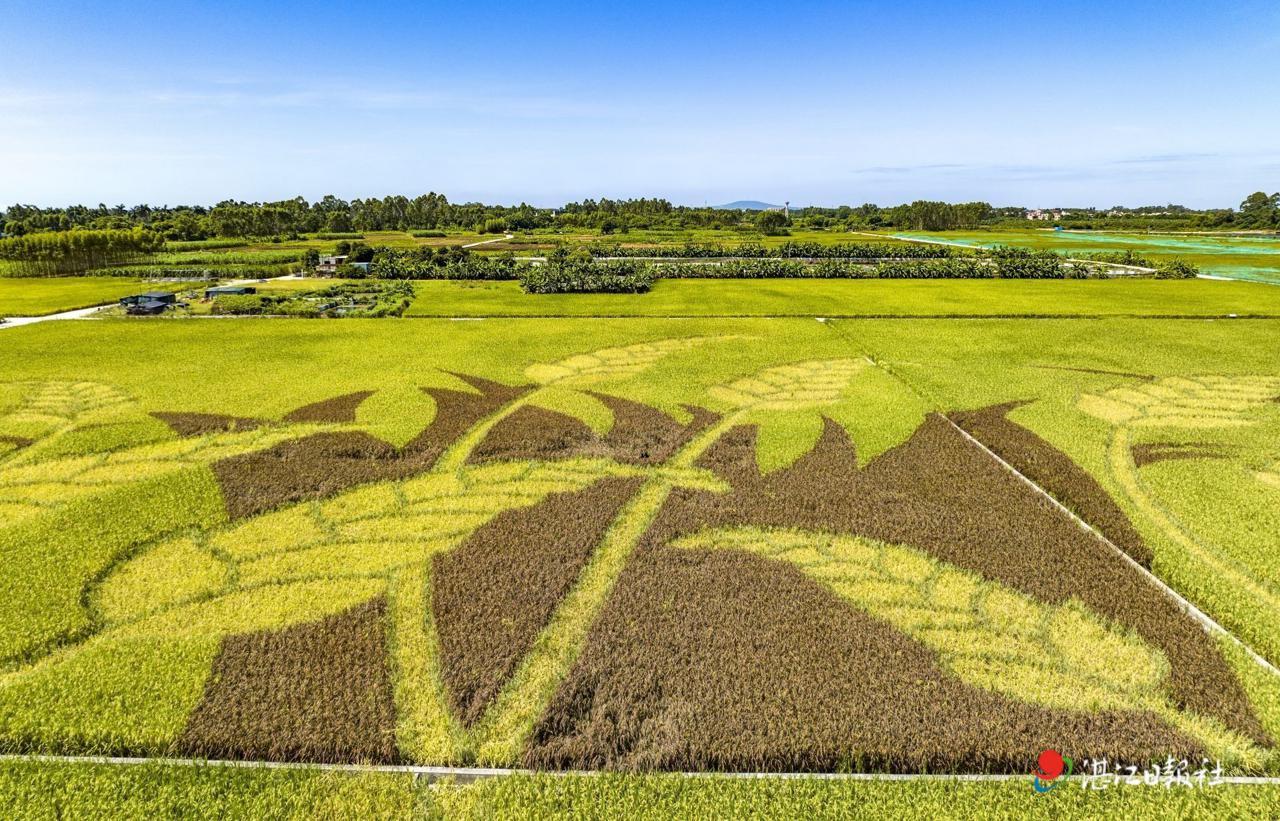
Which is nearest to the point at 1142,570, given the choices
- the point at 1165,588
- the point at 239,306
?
the point at 1165,588

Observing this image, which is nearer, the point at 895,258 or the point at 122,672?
the point at 122,672

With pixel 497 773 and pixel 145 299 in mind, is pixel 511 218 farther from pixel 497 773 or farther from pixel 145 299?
pixel 497 773

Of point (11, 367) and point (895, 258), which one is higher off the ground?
point (895, 258)

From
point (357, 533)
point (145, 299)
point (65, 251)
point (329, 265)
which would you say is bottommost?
point (357, 533)

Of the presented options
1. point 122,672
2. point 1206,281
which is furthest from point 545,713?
point 1206,281

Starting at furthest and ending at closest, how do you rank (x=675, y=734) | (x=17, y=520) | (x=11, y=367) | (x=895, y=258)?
(x=895, y=258) < (x=11, y=367) < (x=17, y=520) < (x=675, y=734)

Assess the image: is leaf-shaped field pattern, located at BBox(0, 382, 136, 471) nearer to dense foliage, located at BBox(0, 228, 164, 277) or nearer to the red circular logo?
the red circular logo

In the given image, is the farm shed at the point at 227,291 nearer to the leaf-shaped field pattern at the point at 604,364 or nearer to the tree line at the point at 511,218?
the leaf-shaped field pattern at the point at 604,364

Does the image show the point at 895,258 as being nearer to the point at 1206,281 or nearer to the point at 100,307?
the point at 1206,281
